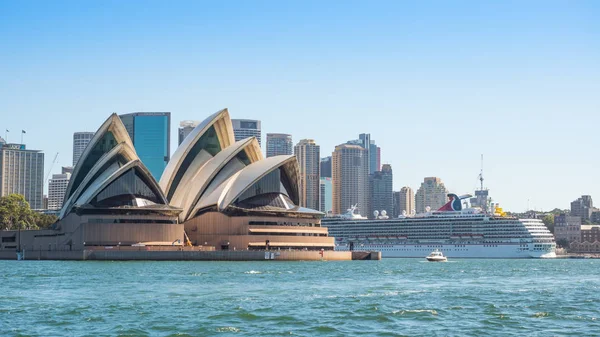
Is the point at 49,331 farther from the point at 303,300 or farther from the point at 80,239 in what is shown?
the point at 80,239

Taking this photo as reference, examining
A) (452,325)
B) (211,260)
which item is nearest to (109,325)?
(452,325)

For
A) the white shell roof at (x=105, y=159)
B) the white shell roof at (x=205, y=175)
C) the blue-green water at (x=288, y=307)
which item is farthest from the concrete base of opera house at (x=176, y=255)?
the blue-green water at (x=288, y=307)

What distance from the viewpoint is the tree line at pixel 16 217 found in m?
118

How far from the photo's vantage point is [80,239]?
292ft

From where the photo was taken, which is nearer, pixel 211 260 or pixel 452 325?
pixel 452 325

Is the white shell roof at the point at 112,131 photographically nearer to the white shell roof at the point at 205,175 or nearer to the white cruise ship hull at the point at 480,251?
the white shell roof at the point at 205,175

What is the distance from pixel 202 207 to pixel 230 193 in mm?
3394

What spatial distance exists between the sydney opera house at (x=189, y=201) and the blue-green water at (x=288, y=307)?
36.4m

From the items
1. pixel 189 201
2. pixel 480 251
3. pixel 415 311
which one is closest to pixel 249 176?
pixel 189 201

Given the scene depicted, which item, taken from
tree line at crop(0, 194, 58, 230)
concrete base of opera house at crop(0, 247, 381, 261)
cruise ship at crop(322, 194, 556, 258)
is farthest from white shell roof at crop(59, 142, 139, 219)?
cruise ship at crop(322, 194, 556, 258)

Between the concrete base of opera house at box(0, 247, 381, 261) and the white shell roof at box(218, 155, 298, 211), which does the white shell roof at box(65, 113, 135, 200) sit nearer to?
the concrete base of opera house at box(0, 247, 381, 261)

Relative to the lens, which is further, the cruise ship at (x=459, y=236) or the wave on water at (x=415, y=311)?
the cruise ship at (x=459, y=236)

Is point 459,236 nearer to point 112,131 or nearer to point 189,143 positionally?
point 189,143

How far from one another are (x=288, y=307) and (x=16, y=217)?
9087 cm
